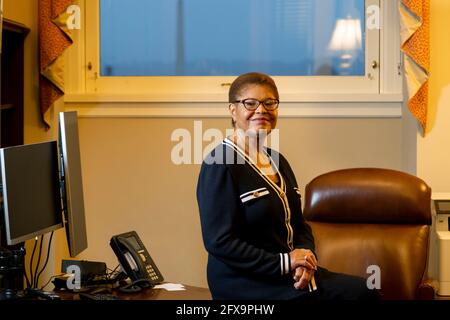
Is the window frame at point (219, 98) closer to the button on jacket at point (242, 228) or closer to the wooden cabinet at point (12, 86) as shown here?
the wooden cabinet at point (12, 86)

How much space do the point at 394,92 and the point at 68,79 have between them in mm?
1760

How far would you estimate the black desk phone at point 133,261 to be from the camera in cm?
264

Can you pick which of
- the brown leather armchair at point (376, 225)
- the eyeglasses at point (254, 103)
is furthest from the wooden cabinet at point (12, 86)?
the eyeglasses at point (254, 103)

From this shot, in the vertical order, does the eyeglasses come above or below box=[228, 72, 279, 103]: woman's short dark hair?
below

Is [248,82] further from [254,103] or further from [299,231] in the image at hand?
[299,231]

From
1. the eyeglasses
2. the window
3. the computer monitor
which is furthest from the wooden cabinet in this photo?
the eyeglasses

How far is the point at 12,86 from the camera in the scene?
3.82 m

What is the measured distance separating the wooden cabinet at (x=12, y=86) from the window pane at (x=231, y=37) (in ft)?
1.73

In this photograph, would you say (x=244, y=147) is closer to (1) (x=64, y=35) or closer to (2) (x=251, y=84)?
(2) (x=251, y=84)

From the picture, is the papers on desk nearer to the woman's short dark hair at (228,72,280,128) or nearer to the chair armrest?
the woman's short dark hair at (228,72,280,128)

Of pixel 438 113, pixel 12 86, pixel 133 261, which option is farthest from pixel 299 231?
pixel 12 86

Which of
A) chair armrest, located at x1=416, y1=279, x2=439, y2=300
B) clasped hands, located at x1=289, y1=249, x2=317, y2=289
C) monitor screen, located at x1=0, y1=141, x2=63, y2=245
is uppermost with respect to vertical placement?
monitor screen, located at x1=0, y1=141, x2=63, y2=245

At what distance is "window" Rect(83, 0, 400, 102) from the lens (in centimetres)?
406

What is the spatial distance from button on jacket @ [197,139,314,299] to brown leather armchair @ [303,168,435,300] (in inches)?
23.9
